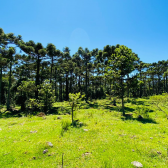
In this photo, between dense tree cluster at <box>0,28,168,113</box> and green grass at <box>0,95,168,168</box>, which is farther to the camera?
dense tree cluster at <box>0,28,168,113</box>

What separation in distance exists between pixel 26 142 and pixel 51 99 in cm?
1177

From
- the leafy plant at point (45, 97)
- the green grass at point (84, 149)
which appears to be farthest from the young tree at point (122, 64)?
the leafy plant at point (45, 97)

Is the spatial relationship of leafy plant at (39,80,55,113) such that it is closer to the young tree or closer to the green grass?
the green grass

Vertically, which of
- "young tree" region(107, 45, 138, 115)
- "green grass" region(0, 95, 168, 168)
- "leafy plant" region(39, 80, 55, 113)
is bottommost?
"green grass" region(0, 95, 168, 168)

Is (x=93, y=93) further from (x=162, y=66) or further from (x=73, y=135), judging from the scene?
(x=73, y=135)

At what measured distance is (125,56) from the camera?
1623cm

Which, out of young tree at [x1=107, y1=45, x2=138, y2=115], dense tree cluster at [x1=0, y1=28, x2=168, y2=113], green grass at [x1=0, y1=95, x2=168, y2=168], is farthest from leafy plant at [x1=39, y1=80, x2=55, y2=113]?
young tree at [x1=107, y1=45, x2=138, y2=115]

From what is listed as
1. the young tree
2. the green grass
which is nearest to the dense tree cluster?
the young tree

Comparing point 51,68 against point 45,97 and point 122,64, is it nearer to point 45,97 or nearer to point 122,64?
point 45,97

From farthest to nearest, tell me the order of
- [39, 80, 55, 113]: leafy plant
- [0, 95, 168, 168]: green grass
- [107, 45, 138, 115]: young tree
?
1. [39, 80, 55, 113]: leafy plant
2. [107, 45, 138, 115]: young tree
3. [0, 95, 168, 168]: green grass

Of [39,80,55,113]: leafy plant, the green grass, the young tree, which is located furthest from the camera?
[39,80,55,113]: leafy plant

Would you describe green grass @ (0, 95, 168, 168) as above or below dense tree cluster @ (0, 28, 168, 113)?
below

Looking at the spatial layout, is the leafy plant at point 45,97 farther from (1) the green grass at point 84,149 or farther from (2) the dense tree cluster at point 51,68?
(1) the green grass at point 84,149

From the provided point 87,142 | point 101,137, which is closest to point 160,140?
point 101,137
